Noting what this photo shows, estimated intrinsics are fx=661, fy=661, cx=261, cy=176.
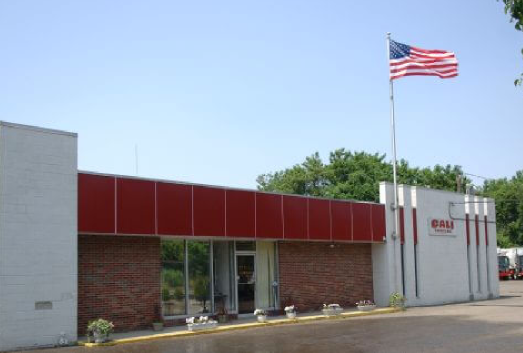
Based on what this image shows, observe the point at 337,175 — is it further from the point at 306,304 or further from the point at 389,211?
the point at 306,304

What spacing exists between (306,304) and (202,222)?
726 cm

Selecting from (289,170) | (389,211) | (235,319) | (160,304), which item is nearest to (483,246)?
(389,211)

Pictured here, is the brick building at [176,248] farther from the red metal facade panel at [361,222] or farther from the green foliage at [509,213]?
the green foliage at [509,213]

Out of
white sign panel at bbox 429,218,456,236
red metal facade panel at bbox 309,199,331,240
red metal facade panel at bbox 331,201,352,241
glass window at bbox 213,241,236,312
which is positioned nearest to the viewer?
glass window at bbox 213,241,236,312

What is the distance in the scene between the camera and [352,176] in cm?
5953

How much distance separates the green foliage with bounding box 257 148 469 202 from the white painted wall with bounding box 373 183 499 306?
744 inches

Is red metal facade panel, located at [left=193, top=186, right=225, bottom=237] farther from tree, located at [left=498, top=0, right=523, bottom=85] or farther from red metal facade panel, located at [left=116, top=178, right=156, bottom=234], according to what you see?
tree, located at [left=498, top=0, right=523, bottom=85]

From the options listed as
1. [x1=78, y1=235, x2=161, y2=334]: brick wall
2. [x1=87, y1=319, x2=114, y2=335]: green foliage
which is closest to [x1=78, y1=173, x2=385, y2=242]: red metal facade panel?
[x1=78, y1=235, x2=161, y2=334]: brick wall

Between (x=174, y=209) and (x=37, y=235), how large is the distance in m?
4.96

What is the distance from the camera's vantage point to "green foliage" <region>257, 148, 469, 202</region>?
58781mm

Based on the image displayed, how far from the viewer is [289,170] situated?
6975cm

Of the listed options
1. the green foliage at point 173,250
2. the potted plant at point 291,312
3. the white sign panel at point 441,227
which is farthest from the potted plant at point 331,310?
the white sign panel at point 441,227

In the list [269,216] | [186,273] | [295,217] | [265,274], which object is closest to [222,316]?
[186,273]

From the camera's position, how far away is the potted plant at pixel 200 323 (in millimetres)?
21000
